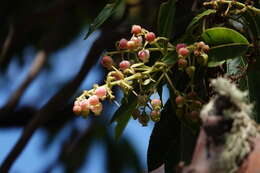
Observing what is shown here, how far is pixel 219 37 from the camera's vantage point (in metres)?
1.06

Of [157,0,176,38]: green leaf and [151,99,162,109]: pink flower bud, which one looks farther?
[157,0,176,38]: green leaf

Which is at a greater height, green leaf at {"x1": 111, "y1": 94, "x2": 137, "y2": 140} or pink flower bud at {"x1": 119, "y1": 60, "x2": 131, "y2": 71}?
pink flower bud at {"x1": 119, "y1": 60, "x2": 131, "y2": 71}

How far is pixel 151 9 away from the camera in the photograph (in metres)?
2.82

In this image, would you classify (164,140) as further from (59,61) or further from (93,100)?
(59,61)

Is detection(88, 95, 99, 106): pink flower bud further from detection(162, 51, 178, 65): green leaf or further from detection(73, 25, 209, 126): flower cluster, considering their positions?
detection(162, 51, 178, 65): green leaf

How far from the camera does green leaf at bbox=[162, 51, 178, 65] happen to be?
100 cm

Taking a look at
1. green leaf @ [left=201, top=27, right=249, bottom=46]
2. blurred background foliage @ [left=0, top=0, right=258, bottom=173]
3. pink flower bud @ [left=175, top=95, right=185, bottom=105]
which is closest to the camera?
pink flower bud @ [left=175, top=95, right=185, bottom=105]

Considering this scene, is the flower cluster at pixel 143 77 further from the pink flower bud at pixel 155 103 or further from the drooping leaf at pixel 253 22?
the drooping leaf at pixel 253 22

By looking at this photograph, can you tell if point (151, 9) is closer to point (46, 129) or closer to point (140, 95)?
point (46, 129)

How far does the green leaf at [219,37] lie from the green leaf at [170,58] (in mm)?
68

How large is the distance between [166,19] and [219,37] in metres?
0.13

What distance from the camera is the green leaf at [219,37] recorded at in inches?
41.3

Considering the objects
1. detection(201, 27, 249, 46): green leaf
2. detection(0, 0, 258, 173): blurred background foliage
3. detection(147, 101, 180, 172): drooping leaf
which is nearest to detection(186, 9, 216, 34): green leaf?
detection(201, 27, 249, 46): green leaf

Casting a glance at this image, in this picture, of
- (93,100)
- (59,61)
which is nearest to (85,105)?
(93,100)
